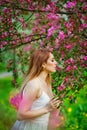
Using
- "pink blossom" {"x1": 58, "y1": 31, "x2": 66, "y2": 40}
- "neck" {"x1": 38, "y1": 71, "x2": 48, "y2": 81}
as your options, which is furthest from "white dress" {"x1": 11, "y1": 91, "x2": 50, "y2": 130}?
"pink blossom" {"x1": 58, "y1": 31, "x2": 66, "y2": 40}

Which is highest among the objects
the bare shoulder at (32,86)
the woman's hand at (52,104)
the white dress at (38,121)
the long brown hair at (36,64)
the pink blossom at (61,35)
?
the long brown hair at (36,64)

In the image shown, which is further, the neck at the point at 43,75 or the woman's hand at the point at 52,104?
the neck at the point at 43,75

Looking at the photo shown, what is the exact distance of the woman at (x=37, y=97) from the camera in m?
4.09

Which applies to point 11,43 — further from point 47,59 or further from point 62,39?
point 47,59

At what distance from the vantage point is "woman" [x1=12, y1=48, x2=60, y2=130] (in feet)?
13.4

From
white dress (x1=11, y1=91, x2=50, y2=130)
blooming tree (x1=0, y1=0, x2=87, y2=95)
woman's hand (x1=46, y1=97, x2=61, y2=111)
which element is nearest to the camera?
woman's hand (x1=46, y1=97, x2=61, y2=111)

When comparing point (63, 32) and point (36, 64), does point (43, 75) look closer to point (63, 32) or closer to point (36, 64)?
point (36, 64)

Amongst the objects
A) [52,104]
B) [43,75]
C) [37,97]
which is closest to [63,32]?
[43,75]

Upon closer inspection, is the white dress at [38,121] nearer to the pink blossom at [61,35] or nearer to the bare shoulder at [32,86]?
the bare shoulder at [32,86]

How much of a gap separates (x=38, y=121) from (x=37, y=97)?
20 cm

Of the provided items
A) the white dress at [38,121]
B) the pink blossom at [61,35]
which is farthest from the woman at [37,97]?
the pink blossom at [61,35]

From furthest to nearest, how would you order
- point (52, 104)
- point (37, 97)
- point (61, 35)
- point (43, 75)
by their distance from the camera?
point (61, 35)
point (43, 75)
point (37, 97)
point (52, 104)

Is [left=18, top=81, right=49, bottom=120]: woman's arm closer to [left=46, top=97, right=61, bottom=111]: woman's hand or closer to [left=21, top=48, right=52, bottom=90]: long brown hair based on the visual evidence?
[left=46, top=97, right=61, bottom=111]: woman's hand

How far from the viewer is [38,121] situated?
4.21 meters
